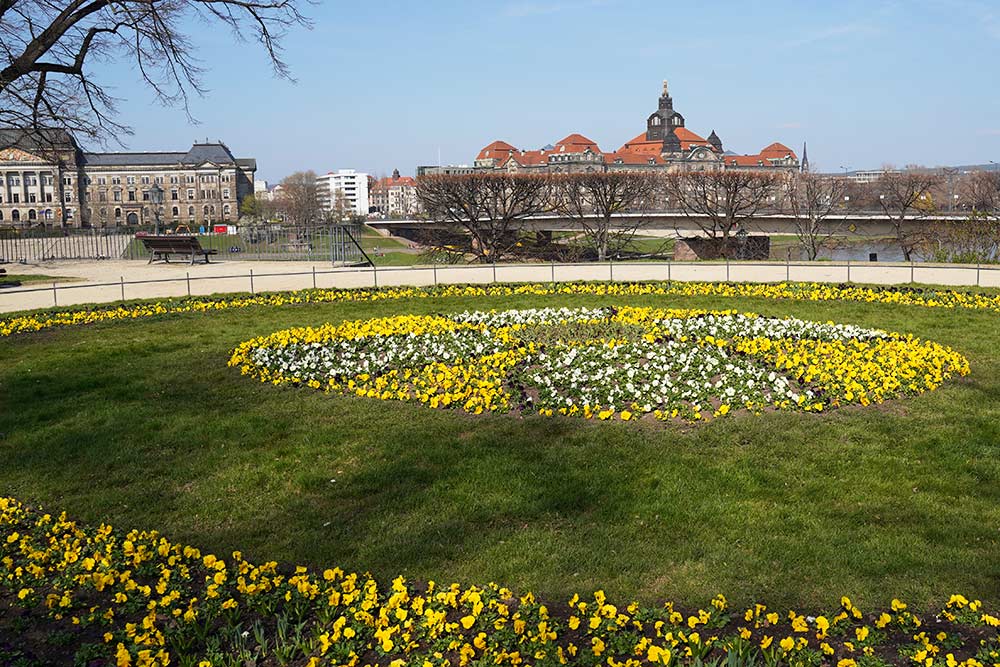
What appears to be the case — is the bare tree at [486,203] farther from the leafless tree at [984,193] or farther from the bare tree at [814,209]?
the leafless tree at [984,193]

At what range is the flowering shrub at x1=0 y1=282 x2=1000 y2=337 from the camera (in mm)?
16672

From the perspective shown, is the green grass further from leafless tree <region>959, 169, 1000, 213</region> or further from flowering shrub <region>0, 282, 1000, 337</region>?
leafless tree <region>959, 169, 1000, 213</region>

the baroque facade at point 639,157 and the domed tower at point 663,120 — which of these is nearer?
the baroque facade at point 639,157

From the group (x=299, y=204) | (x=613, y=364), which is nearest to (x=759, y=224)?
(x=613, y=364)

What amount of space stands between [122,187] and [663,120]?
98.4 m

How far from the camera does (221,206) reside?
131m

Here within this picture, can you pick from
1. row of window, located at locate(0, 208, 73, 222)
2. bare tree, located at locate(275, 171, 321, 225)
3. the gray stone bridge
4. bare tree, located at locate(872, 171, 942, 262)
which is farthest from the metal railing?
row of window, located at locate(0, 208, 73, 222)

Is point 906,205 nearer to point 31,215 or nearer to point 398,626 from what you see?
point 398,626

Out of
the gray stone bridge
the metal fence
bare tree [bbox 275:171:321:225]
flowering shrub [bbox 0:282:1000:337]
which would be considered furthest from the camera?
bare tree [bbox 275:171:321:225]

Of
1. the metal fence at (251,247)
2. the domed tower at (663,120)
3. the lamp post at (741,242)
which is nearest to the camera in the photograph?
the metal fence at (251,247)

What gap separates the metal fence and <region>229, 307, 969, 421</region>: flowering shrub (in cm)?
2022

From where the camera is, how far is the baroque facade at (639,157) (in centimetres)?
14150

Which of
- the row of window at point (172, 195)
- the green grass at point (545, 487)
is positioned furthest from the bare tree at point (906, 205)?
the row of window at point (172, 195)

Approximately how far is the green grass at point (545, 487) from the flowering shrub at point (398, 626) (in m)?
0.33
